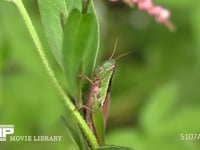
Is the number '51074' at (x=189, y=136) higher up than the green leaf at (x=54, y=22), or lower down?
higher up

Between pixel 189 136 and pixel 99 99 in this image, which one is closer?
pixel 99 99

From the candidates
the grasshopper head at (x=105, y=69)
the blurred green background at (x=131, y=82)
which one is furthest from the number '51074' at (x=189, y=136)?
the grasshopper head at (x=105, y=69)

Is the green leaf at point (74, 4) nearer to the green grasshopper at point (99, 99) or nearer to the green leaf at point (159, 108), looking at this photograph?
the green grasshopper at point (99, 99)

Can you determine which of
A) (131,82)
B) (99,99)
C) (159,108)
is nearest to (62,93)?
(99,99)

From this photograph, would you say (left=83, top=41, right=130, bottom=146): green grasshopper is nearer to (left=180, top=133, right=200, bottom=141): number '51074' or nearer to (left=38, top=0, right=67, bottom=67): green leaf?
(left=38, top=0, right=67, bottom=67): green leaf

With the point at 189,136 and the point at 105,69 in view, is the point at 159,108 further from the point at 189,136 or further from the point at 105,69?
the point at 105,69

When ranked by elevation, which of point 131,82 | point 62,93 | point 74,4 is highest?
point 131,82
